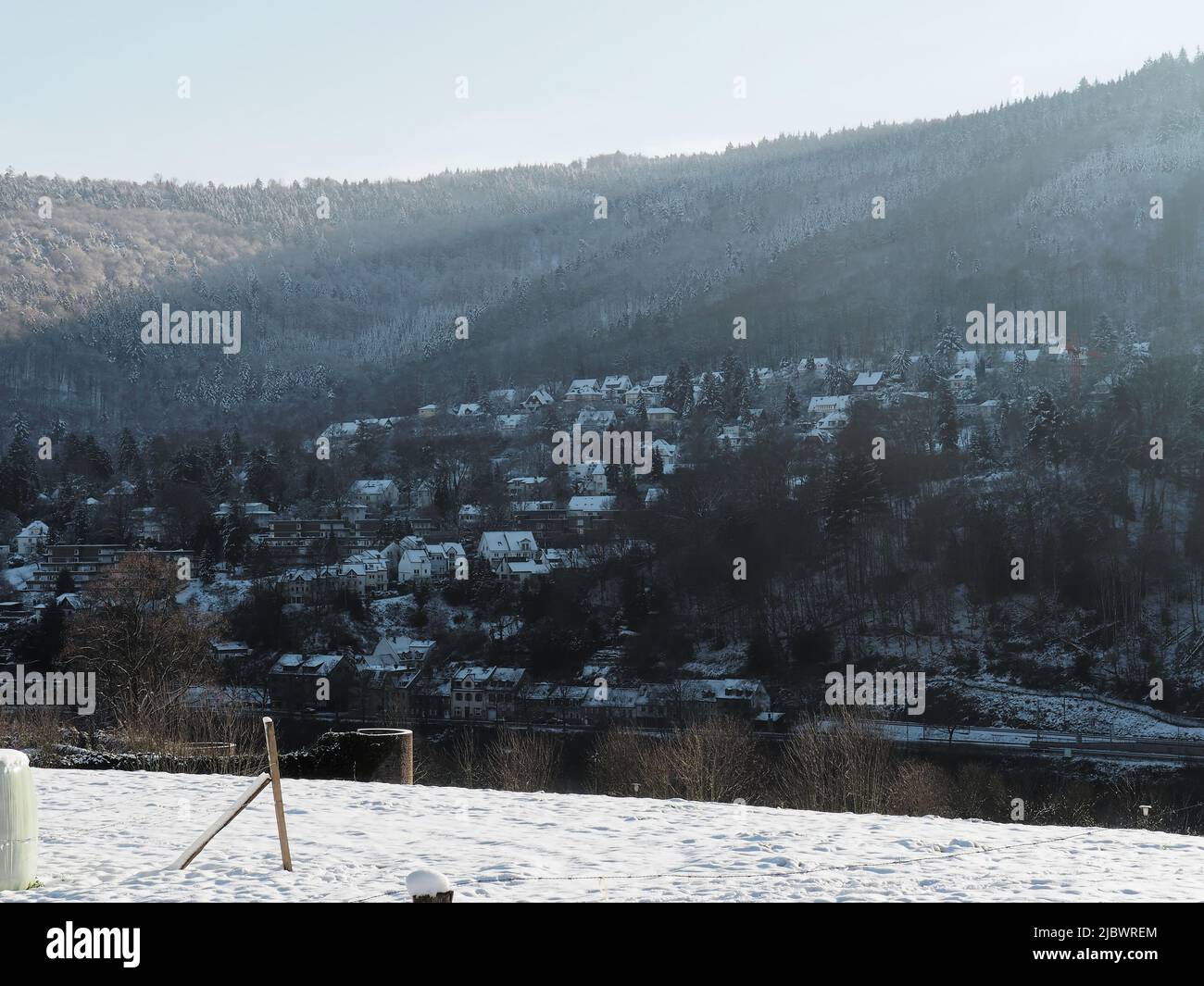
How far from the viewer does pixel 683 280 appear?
17838 centimetres

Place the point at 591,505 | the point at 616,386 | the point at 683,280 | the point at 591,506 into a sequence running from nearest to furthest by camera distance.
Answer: the point at 591,506
the point at 591,505
the point at 616,386
the point at 683,280

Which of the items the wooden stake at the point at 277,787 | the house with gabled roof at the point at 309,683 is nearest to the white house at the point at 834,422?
the house with gabled roof at the point at 309,683

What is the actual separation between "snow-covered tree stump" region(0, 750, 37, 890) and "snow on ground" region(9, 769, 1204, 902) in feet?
0.46

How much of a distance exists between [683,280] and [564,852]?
17186 centimetres

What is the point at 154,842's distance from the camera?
1023 centimetres

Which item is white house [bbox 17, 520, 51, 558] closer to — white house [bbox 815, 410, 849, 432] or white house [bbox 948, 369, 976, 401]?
white house [bbox 815, 410, 849, 432]

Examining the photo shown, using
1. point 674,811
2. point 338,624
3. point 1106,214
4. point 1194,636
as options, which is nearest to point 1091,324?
point 1106,214

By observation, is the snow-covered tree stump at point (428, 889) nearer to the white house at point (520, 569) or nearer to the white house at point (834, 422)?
the white house at point (520, 569)

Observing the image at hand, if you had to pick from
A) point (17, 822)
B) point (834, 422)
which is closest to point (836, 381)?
point (834, 422)

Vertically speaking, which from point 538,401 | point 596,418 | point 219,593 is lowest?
point 219,593

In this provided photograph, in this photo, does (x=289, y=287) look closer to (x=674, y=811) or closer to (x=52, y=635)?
(x=52, y=635)

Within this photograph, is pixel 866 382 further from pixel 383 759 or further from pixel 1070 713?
pixel 383 759

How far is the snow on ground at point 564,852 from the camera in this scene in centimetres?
831

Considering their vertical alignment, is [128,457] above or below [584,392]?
below
